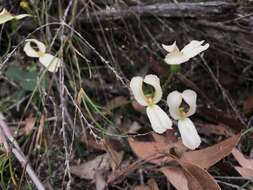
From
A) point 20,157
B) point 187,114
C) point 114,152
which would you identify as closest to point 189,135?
point 187,114

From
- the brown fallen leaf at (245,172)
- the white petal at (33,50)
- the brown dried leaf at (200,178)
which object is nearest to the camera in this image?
the brown dried leaf at (200,178)

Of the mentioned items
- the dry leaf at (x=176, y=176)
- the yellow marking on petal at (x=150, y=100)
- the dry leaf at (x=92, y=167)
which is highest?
the yellow marking on petal at (x=150, y=100)

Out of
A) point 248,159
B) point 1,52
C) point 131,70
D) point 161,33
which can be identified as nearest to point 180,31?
point 161,33

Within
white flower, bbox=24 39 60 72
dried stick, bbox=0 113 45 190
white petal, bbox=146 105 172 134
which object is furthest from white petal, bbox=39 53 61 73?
white petal, bbox=146 105 172 134

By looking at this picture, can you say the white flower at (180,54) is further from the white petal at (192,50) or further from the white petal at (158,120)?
the white petal at (158,120)

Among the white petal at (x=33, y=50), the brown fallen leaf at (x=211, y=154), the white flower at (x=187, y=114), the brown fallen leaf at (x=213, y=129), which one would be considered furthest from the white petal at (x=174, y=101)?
the white petal at (x=33, y=50)

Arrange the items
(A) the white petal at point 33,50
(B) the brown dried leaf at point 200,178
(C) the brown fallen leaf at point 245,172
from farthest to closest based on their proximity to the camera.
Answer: (A) the white petal at point 33,50 < (C) the brown fallen leaf at point 245,172 < (B) the brown dried leaf at point 200,178

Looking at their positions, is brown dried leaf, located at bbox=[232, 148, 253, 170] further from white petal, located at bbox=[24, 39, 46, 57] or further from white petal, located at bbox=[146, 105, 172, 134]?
white petal, located at bbox=[24, 39, 46, 57]
